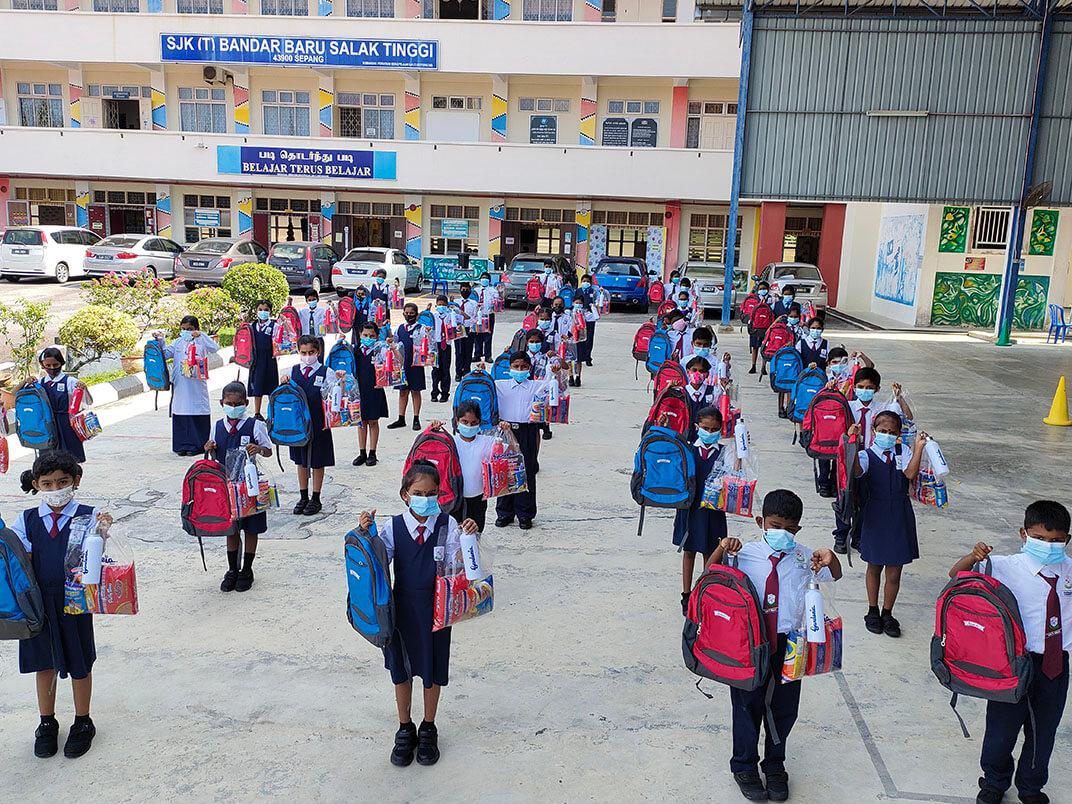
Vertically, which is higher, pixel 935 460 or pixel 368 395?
pixel 935 460

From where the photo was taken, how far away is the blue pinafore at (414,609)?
4.33 metres

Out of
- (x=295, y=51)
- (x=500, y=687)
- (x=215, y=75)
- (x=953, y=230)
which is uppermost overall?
(x=295, y=51)

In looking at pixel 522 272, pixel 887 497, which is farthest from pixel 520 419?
pixel 522 272

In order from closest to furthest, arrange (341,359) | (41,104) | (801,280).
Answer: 1. (341,359)
2. (801,280)
3. (41,104)

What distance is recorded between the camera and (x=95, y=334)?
488 inches

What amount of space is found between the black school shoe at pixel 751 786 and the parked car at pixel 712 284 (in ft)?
59.4

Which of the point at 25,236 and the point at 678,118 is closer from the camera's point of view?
the point at 25,236

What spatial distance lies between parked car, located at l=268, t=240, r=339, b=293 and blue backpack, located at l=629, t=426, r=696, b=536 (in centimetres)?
1986

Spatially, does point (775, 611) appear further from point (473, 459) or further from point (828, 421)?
point (828, 421)

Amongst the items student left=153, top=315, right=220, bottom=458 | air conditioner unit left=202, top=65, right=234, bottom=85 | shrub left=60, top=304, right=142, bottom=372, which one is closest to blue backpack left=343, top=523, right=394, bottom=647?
student left=153, top=315, right=220, bottom=458

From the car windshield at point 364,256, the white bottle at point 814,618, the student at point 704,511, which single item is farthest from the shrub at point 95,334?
the car windshield at point 364,256

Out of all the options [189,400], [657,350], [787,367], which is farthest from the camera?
[657,350]

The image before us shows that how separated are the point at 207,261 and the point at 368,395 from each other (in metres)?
17.4

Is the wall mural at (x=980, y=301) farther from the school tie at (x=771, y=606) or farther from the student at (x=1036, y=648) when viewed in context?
the school tie at (x=771, y=606)
